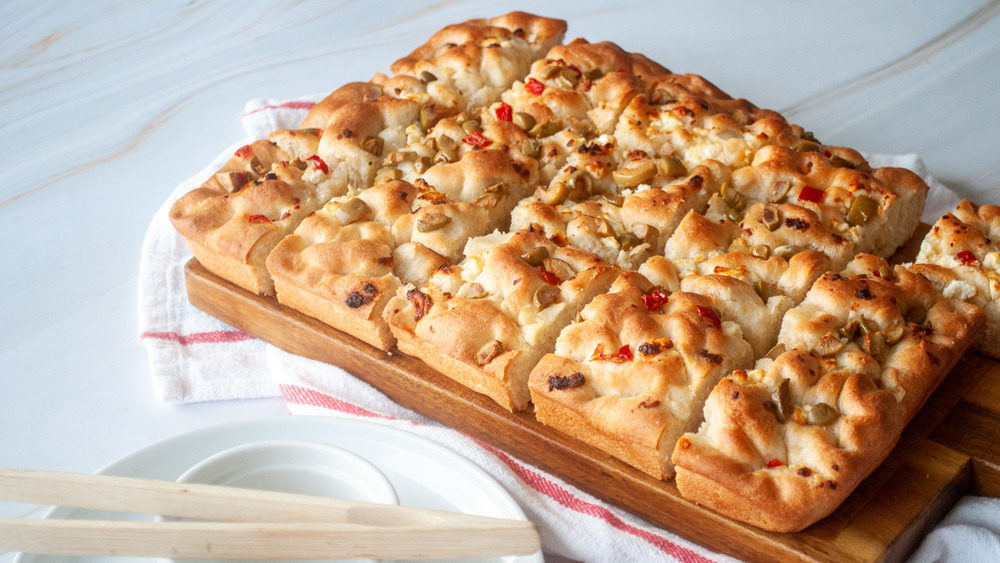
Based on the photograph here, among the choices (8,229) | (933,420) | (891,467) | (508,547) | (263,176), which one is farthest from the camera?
(8,229)

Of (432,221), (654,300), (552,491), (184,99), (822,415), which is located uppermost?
(432,221)

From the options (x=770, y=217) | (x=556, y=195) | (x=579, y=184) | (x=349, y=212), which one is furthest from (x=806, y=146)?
(x=349, y=212)

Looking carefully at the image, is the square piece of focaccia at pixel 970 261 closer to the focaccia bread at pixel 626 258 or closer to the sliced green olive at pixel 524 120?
the focaccia bread at pixel 626 258

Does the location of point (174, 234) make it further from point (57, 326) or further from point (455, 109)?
point (455, 109)

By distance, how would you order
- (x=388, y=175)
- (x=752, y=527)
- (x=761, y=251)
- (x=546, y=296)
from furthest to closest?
(x=388, y=175)
(x=761, y=251)
(x=546, y=296)
(x=752, y=527)

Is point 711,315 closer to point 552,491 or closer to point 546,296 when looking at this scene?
point 546,296

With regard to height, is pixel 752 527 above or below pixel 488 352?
below

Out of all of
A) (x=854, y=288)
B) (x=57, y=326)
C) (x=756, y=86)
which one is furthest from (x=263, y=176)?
(x=756, y=86)
